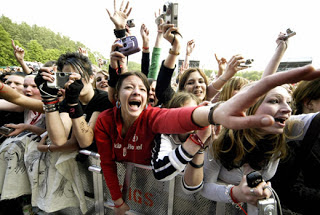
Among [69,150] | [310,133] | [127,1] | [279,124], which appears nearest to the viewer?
[279,124]

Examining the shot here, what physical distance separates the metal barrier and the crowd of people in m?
0.09

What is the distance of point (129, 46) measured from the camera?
1.59m

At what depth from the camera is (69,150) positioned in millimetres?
1679

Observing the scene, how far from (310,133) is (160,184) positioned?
48.9 inches

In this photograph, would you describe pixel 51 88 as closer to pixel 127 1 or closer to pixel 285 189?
pixel 127 1

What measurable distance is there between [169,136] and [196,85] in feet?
3.84

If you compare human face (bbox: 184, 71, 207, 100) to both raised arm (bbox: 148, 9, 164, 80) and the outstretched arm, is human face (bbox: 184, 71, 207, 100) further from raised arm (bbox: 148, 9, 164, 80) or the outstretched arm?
the outstretched arm

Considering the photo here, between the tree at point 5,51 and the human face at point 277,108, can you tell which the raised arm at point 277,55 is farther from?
the tree at point 5,51

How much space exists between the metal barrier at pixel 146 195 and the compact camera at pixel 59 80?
0.65 m

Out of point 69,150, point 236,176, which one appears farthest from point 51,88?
point 236,176

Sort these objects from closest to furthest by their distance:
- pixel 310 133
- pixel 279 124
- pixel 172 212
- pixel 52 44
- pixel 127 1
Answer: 1. pixel 279 124
2. pixel 310 133
3. pixel 172 212
4. pixel 127 1
5. pixel 52 44

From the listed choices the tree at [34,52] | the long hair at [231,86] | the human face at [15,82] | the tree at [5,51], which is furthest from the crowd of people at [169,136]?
the tree at [34,52]

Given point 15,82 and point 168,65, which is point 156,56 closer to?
point 168,65

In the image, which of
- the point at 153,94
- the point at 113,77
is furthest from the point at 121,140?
the point at 153,94
